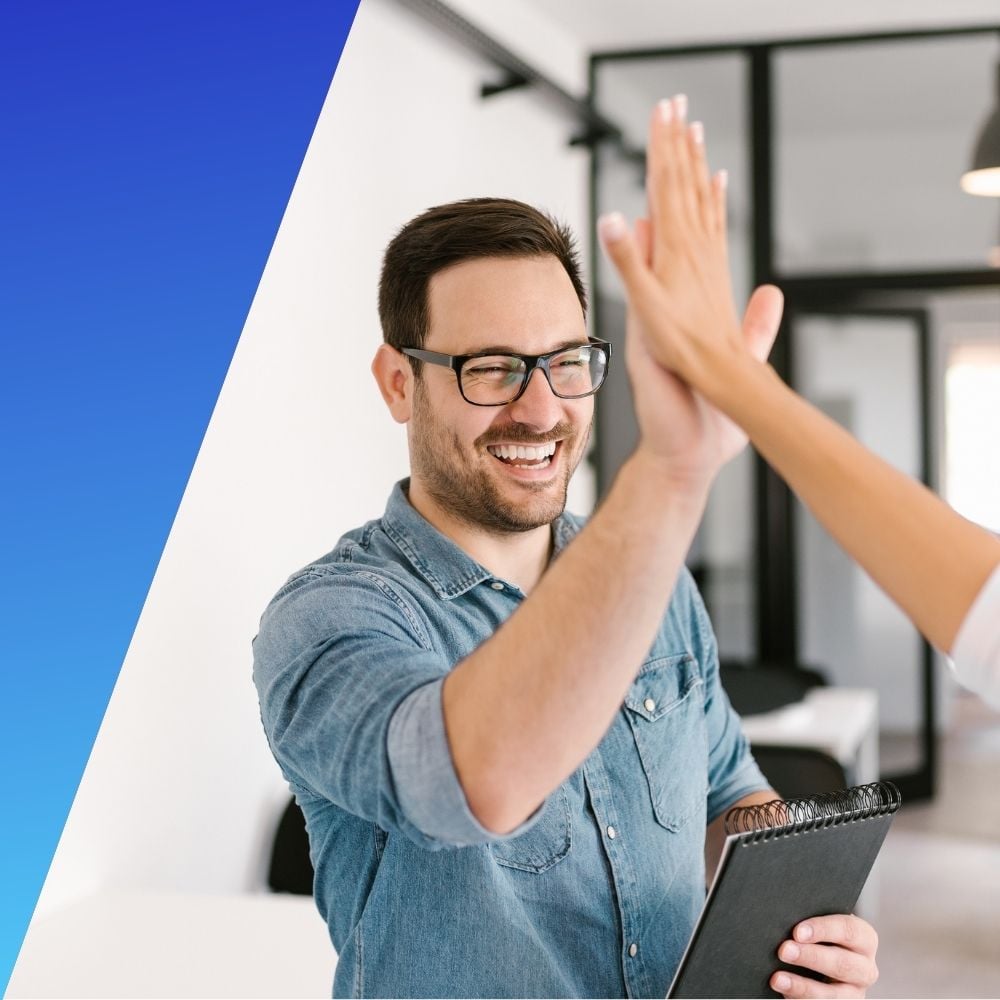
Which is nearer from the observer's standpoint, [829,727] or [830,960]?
[830,960]

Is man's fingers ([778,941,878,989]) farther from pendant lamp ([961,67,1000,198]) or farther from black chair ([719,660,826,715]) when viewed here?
pendant lamp ([961,67,1000,198])

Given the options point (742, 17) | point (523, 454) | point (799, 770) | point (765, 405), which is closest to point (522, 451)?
point (523, 454)

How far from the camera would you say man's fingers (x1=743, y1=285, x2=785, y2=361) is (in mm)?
995

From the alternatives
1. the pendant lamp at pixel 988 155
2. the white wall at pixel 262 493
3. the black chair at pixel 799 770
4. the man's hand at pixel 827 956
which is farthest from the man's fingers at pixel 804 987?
the pendant lamp at pixel 988 155

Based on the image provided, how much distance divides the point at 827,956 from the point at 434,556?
58 centimetres

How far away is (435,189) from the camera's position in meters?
3.93

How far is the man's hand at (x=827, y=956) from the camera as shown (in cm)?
124

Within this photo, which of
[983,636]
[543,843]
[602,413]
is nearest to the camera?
[983,636]

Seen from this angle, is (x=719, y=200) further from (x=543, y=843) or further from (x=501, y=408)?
(x=543, y=843)

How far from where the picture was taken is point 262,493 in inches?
117

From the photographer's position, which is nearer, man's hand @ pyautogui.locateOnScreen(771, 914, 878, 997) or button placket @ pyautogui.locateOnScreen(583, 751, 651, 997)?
man's hand @ pyautogui.locateOnScreen(771, 914, 878, 997)

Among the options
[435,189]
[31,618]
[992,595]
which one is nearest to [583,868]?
[992,595]

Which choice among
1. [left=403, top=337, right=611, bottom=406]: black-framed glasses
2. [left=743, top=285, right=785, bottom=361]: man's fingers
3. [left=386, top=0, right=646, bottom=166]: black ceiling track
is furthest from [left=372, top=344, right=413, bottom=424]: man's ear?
[left=386, top=0, right=646, bottom=166]: black ceiling track

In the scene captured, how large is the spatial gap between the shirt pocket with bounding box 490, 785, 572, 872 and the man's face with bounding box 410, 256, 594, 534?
326mm
